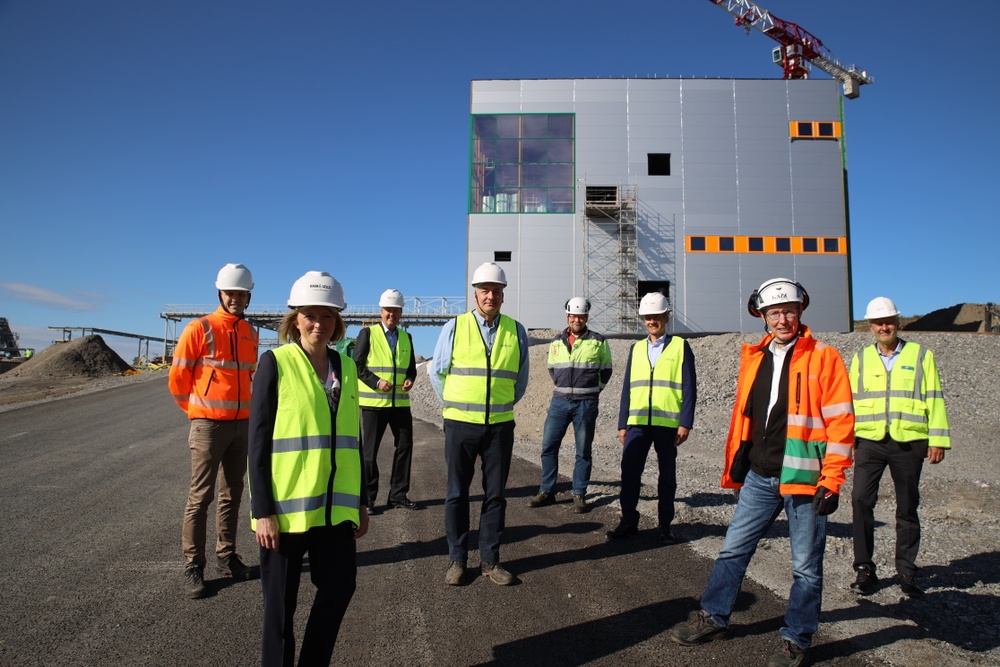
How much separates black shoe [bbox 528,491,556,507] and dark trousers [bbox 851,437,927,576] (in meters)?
2.97

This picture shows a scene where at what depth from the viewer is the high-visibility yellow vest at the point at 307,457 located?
2.65 m

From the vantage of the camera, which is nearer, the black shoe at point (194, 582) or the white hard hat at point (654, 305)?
the black shoe at point (194, 582)

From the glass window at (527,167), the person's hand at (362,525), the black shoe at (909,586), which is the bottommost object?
the black shoe at (909,586)

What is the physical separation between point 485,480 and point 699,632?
6.03ft

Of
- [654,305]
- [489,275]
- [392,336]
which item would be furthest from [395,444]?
[654,305]

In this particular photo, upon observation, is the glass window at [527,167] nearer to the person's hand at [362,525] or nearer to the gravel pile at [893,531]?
the gravel pile at [893,531]

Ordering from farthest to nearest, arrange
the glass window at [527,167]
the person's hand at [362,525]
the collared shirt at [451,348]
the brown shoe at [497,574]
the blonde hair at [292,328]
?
1. the glass window at [527,167]
2. the collared shirt at [451,348]
3. the brown shoe at [497,574]
4. the blonde hair at [292,328]
5. the person's hand at [362,525]

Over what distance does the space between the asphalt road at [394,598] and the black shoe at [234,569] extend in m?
0.09

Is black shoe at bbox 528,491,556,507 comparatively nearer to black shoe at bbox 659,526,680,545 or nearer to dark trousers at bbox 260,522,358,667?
black shoe at bbox 659,526,680,545

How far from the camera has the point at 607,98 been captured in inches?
1262

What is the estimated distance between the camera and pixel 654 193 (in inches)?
1257

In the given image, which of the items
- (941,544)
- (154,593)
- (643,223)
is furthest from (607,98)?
(154,593)

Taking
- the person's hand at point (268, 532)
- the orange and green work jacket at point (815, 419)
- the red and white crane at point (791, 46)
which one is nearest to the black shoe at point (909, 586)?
the orange and green work jacket at point (815, 419)

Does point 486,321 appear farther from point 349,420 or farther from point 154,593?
point 154,593
